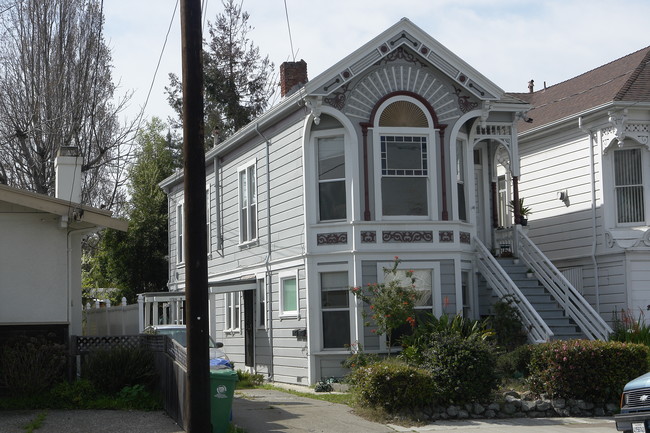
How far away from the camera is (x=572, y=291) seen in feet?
69.4

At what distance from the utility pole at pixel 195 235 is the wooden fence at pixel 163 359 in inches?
65.6

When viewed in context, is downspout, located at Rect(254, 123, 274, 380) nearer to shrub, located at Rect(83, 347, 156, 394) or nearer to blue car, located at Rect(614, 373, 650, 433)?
shrub, located at Rect(83, 347, 156, 394)

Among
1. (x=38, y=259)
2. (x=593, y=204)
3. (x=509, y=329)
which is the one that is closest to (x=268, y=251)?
(x=509, y=329)

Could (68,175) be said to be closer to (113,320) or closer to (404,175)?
(113,320)

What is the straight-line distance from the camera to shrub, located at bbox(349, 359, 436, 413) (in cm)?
1538

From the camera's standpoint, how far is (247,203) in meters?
25.6

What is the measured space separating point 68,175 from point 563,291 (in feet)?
37.8

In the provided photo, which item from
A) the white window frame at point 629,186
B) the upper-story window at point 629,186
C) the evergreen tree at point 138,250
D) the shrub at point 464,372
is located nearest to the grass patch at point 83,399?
the shrub at point 464,372

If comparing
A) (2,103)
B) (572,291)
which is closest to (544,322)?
(572,291)

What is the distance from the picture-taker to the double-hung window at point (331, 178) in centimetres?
2080

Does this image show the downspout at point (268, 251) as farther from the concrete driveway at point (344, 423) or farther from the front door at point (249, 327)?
the concrete driveway at point (344, 423)

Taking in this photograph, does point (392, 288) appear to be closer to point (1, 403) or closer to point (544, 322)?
point (544, 322)

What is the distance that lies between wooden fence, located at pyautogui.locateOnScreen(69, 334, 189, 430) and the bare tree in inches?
650

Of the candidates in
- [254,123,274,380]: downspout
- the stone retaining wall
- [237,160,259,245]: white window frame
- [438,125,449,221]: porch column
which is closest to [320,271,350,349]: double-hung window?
[438,125,449,221]: porch column
